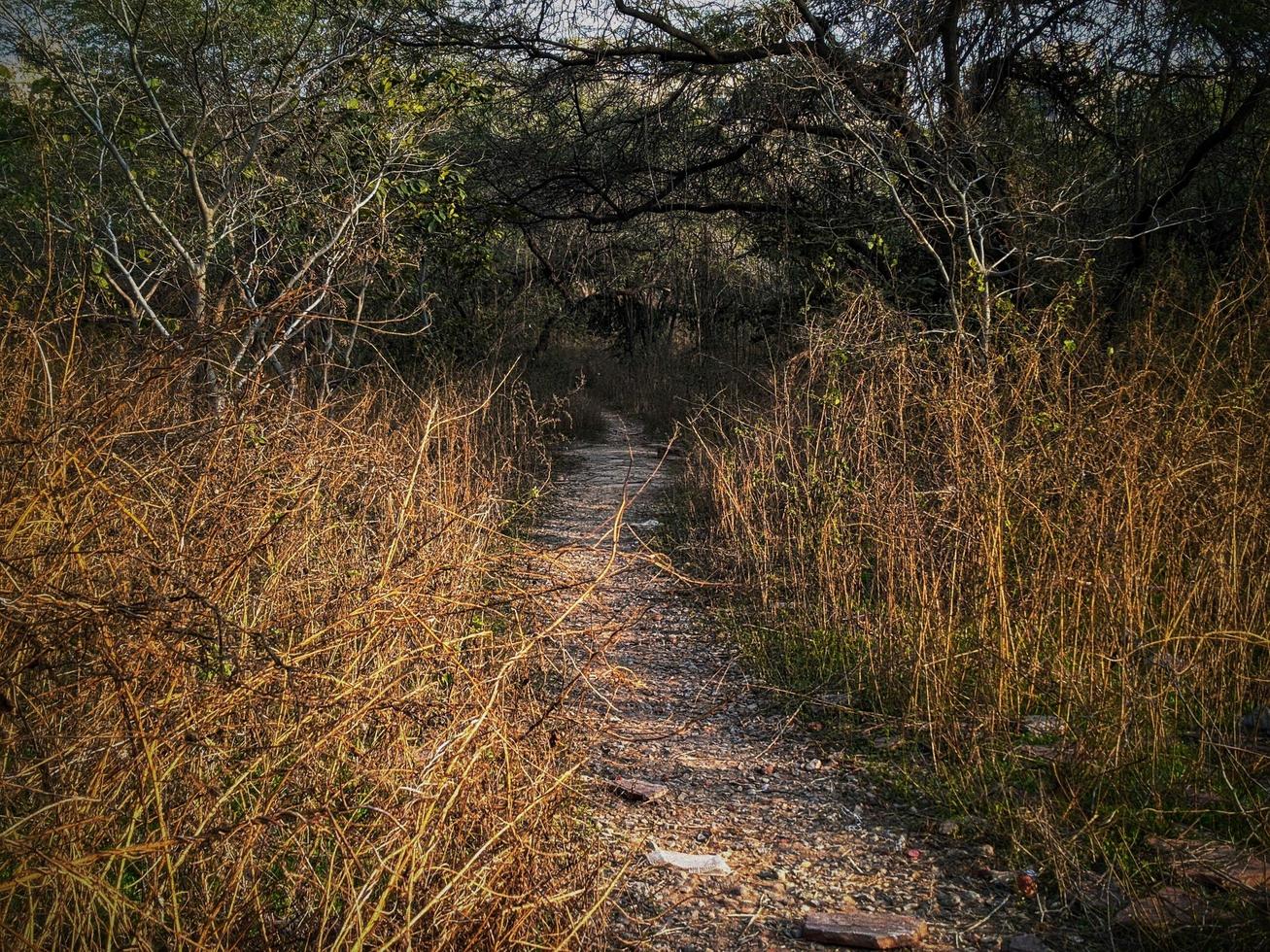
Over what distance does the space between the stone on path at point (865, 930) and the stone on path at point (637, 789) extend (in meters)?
0.98

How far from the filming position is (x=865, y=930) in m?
2.80

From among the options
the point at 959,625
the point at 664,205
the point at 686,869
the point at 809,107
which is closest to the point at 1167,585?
the point at 959,625

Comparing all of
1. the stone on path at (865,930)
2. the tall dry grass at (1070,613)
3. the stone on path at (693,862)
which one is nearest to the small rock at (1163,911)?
the tall dry grass at (1070,613)

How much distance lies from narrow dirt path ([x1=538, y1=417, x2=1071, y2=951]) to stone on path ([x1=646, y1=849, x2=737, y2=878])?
0.03 meters

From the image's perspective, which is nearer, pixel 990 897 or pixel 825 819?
pixel 990 897

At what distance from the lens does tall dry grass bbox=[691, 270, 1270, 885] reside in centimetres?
330

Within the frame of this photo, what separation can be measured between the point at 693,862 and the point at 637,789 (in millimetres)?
572

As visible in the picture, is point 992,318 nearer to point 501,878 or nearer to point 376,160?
point 376,160

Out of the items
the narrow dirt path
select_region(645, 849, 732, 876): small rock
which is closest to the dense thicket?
the narrow dirt path

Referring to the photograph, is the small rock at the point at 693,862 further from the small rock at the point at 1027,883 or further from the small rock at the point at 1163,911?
the small rock at the point at 1163,911

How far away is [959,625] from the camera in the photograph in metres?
4.40

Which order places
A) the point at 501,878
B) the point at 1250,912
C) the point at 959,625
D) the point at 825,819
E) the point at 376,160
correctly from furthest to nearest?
the point at 376,160 → the point at 959,625 → the point at 825,819 → the point at 1250,912 → the point at 501,878

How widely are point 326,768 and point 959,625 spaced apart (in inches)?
116

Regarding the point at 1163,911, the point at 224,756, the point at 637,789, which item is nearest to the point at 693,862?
the point at 637,789
